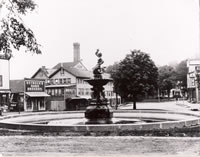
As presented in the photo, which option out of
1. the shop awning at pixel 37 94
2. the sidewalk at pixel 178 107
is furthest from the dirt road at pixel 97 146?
the shop awning at pixel 37 94

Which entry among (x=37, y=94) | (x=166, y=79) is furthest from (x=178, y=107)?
(x=166, y=79)

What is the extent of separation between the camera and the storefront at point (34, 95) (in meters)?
51.7

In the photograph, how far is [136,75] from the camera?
41.1 m

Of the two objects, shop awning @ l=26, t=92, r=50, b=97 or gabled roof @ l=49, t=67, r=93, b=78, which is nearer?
shop awning @ l=26, t=92, r=50, b=97

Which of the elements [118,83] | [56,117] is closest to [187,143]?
[56,117]

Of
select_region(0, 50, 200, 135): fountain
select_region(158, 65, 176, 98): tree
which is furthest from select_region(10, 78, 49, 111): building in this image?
select_region(158, 65, 176, 98): tree

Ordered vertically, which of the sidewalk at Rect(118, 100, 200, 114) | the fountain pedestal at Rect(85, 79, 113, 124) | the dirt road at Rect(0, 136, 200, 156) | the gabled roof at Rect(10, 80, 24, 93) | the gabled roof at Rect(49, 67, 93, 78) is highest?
the gabled roof at Rect(49, 67, 93, 78)

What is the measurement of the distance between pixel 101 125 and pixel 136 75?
2786 cm

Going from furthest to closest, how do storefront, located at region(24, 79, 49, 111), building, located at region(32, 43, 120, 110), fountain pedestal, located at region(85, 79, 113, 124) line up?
building, located at region(32, 43, 120, 110), storefront, located at region(24, 79, 49, 111), fountain pedestal, located at region(85, 79, 113, 124)

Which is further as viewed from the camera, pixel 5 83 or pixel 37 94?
pixel 37 94

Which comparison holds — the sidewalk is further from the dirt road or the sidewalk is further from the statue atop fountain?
the dirt road

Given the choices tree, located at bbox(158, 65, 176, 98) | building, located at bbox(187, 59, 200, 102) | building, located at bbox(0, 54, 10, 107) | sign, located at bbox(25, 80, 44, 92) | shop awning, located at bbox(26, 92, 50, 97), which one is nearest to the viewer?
building, located at bbox(187, 59, 200, 102)

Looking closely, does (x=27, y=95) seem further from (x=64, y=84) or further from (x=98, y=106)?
(x=98, y=106)

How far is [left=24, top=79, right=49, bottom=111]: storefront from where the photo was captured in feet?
169
